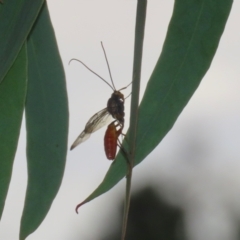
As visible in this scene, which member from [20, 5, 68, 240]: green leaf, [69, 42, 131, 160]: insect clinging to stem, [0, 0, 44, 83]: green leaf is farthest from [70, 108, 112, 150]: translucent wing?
[0, 0, 44, 83]: green leaf

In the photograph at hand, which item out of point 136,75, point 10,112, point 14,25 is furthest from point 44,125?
point 136,75

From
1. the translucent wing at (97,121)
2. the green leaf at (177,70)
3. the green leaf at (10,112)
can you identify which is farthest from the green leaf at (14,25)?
the translucent wing at (97,121)

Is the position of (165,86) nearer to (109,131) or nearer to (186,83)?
(186,83)

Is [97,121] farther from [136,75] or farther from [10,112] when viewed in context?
[136,75]

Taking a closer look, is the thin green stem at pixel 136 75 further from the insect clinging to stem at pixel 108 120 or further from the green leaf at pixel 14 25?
the insect clinging to stem at pixel 108 120

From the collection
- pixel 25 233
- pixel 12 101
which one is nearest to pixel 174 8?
pixel 12 101

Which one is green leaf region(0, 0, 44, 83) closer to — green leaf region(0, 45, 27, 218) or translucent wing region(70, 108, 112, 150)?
green leaf region(0, 45, 27, 218)
